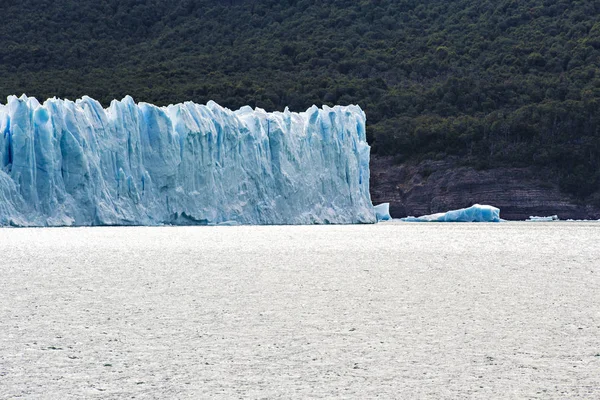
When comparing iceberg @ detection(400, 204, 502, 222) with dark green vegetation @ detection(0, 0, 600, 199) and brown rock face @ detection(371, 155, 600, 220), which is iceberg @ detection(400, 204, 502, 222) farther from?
dark green vegetation @ detection(0, 0, 600, 199)

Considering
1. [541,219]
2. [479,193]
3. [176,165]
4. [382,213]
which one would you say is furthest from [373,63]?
[176,165]

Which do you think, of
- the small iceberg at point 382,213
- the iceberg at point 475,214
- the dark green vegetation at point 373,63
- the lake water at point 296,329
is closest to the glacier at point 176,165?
the small iceberg at point 382,213

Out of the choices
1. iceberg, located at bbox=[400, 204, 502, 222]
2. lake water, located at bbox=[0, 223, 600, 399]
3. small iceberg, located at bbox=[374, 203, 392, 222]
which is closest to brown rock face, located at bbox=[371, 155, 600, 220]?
iceberg, located at bbox=[400, 204, 502, 222]

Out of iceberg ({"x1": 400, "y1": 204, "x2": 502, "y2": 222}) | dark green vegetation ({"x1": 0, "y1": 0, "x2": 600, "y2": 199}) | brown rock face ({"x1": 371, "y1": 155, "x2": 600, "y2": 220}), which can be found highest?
dark green vegetation ({"x1": 0, "y1": 0, "x2": 600, "y2": 199})

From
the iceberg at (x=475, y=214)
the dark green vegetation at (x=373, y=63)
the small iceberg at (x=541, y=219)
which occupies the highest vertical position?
the dark green vegetation at (x=373, y=63)

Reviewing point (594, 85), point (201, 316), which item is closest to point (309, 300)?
point (201, 316)

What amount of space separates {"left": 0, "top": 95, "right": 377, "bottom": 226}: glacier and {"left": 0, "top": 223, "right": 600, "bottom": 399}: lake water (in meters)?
10.6

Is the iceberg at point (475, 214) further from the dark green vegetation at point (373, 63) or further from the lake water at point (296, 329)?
the lake water at point (296, 329)

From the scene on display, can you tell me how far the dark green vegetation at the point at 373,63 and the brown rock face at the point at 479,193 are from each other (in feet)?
2.12

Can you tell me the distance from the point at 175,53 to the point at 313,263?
1623 inches

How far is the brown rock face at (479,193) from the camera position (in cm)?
3769

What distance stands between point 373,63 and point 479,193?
13.8 meters

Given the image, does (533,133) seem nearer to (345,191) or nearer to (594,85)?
(594,85)

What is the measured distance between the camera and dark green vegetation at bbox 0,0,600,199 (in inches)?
1569
